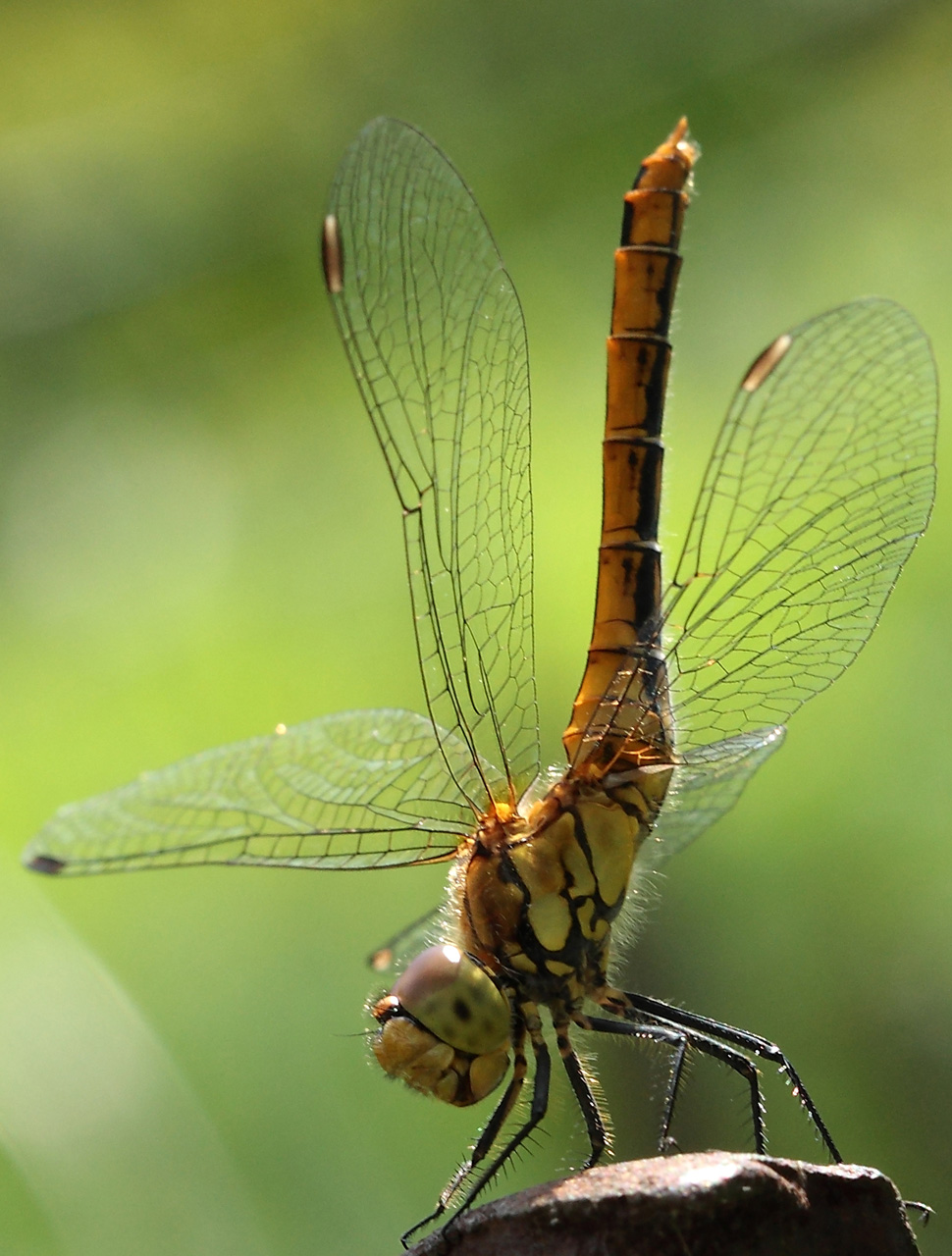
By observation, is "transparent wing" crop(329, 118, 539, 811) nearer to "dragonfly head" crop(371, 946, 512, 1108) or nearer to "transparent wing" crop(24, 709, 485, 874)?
"transparent wing" crop(24, 709, 485, 874)

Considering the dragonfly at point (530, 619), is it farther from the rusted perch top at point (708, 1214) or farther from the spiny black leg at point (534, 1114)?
the rusted perch top at point (708, 1214)

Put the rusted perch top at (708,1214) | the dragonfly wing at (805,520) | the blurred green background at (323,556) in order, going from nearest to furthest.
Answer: the rusted perch top at (708,1214) < the dragonfly wing at (805,520) < the blurred green background at (323,556)

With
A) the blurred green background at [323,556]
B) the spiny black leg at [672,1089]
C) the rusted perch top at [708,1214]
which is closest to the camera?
the rusted perch top at [708,1214]

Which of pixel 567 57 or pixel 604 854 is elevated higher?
pixel 567 57

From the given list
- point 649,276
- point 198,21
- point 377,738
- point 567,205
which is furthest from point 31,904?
point 198,21

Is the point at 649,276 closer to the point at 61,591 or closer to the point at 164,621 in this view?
the point at 164,621

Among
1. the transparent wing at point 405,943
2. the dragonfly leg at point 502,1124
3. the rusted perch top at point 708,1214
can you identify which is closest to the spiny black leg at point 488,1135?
the dragonfly leg at point 502,1124
